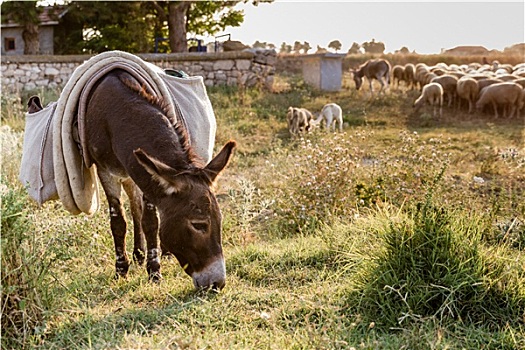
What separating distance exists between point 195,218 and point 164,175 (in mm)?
342

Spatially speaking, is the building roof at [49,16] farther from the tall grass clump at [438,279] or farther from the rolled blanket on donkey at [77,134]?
the tall grass clump at [438,279]

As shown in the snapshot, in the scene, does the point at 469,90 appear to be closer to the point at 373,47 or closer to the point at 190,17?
the point at 190,17

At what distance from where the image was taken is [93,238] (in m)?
5.60

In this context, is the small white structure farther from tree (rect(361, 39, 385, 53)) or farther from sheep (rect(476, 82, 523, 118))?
tree (rect(361, 39, 385, 53))

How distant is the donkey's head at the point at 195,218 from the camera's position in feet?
13.3

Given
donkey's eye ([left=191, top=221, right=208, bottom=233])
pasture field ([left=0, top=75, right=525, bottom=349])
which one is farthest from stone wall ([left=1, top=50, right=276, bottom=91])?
donkey's eye ([left=191, top=221, right=208, bottom=233])

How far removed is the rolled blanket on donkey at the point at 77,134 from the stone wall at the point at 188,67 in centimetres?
1425

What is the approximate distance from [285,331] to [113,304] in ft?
4.48

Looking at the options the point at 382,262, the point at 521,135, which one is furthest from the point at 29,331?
the point at 521,135

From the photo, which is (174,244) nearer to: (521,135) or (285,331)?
(285,331)

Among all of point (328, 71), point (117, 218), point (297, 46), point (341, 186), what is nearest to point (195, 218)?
point (117, 218)

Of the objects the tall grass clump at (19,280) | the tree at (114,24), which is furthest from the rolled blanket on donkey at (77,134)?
the tree at (114,24)

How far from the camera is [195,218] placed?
13.3 ft

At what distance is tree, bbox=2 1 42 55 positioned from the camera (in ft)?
71.2
